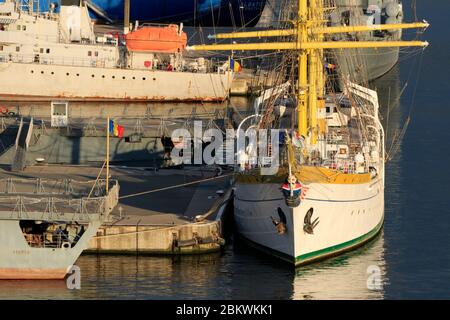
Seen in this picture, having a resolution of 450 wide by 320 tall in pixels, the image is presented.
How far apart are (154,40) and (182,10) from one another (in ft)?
154

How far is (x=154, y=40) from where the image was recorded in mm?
123625

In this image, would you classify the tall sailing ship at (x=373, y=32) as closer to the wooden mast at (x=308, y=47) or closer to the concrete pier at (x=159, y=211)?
the concrete pier at (x=159, y=211)

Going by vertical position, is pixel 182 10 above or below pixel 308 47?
above

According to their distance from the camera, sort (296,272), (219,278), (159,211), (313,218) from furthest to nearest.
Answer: (159,211) → (313,218) → (296,272) → (219,278)

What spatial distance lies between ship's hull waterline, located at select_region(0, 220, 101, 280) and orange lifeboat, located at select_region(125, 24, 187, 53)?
5575 centimetres

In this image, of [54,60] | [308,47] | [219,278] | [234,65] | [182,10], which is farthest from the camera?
[182,10]

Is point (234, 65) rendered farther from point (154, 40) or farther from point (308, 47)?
point (308, 47)

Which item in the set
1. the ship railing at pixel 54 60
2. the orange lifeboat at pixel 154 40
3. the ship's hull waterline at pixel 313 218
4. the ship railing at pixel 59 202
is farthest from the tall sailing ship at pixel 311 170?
the ship railing at pixel 54 60

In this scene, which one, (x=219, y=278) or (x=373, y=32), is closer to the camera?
(x=219, y=278)

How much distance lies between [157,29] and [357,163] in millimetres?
51400

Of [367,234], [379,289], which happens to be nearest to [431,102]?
[367,234]

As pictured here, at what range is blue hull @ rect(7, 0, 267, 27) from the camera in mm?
165250

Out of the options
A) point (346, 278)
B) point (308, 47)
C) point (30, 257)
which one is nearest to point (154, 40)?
point (308, 47)

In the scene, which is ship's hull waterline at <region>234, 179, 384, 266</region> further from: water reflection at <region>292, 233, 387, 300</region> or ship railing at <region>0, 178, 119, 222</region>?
ship railing at <region>0, 178, 119, 222</region>
